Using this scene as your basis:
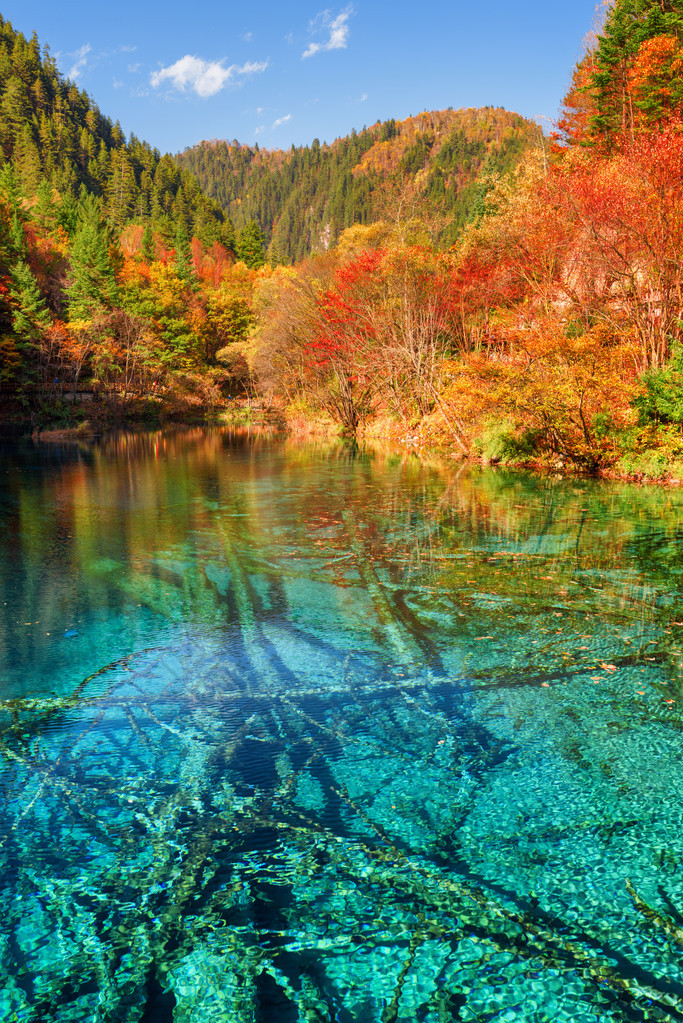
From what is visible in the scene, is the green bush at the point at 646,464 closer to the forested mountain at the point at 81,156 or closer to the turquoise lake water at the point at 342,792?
the turquoise lake water at the point at 342,792

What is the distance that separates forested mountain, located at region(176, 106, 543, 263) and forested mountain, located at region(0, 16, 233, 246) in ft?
44.6

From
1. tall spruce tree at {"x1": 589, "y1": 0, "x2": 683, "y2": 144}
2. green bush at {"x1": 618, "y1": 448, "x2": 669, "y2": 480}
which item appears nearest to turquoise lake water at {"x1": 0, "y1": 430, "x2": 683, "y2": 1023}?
green bush at {"x1": 618, "y1": 448, "x2": 669, "y2": 480}

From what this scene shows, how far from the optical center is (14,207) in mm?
48344

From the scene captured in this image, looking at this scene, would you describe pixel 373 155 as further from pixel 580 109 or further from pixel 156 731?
pixel 156 731

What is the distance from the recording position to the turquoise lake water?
7.98 feet

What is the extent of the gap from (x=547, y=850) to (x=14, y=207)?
56.6 meters

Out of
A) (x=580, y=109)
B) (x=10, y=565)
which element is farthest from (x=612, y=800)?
(x=580, y=109)

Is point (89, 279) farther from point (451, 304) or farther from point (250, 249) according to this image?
point (250, 249)

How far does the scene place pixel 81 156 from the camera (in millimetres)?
86688

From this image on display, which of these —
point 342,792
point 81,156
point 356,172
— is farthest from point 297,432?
point 356,172

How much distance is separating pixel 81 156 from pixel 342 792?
10148 cm

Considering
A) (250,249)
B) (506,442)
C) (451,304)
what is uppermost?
(250,249)

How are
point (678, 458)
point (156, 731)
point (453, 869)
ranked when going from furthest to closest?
point (678, 458)
point (156, 731)
point (453, 869)

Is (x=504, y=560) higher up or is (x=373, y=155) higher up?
(x=373, y=155)
